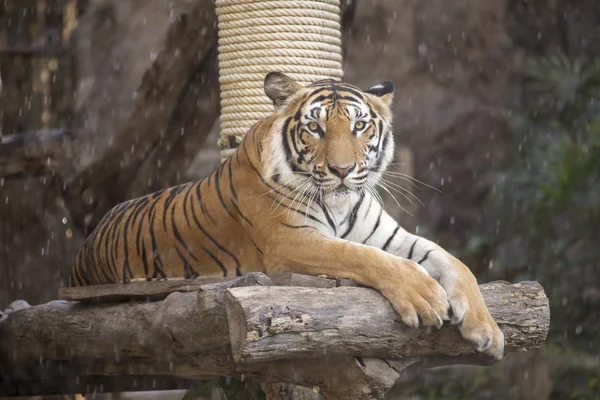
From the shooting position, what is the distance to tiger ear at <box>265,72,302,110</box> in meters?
2.85

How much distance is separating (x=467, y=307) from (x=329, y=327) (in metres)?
0.41

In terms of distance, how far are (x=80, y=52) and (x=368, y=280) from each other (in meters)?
4.34

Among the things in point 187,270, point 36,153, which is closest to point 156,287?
point 187,270

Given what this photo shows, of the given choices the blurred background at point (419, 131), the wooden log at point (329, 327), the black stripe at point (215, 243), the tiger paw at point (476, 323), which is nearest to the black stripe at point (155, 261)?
the black stripe at point (215, 243)

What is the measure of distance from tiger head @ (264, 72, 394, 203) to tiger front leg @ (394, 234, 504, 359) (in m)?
0.36

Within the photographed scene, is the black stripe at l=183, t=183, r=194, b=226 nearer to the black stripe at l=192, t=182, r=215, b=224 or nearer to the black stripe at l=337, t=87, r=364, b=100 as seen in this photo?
the black stripe at l=192, t=182, r=215, b=224

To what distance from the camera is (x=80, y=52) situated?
6.25 m

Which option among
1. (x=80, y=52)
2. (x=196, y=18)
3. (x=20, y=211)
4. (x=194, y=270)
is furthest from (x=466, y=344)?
(x=80, y=52)

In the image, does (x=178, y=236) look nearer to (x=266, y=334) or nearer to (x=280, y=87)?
(x=280, y=87)

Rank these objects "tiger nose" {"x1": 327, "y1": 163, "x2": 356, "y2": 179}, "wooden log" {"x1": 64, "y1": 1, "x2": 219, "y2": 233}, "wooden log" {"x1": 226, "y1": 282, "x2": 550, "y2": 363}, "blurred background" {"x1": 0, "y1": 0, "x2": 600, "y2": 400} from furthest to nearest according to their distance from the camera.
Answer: "blurred background" {"x1": 0, "y1": 0, "x2": 600, "y2": 400} → "wooden log" {"x1": 64, "y1": 1, "x2": 219, "y2": 233} → "tiger nose" {"x1": 327, "y1": 163, "x2": 356, "y2": 179} → "wooden log" {"x1": 226, "y1": 282, "x2": 550, "y2": 363}

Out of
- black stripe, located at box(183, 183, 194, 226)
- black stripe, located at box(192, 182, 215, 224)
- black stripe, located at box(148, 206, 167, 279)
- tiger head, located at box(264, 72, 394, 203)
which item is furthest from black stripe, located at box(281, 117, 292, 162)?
black stripe, located at box(148, 206, 167, 279)

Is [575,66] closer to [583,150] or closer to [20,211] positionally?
[583,150]

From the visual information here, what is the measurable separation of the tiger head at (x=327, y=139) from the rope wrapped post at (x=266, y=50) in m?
0.91

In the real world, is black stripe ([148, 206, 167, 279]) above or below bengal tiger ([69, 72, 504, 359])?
below
